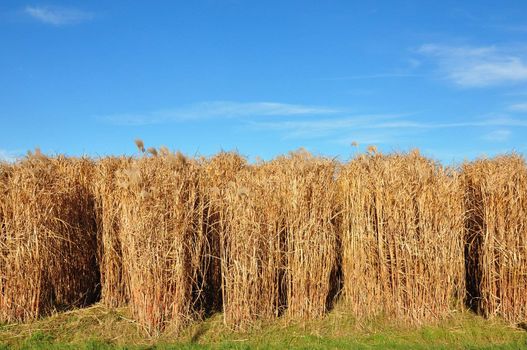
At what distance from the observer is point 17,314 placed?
864cm

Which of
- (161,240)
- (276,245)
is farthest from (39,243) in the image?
(276,245)

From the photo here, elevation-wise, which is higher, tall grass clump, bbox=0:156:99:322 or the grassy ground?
tall grass clump, bbox=0:156:99:322

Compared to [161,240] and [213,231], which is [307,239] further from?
[161,240]

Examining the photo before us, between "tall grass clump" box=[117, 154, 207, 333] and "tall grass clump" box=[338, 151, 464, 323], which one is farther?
"tall grass clump" box=[338, 151, 464, 323]

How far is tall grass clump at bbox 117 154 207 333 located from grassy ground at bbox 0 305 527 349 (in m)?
0.35

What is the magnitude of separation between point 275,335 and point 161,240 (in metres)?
2.27

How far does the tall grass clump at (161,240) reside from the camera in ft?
25.3

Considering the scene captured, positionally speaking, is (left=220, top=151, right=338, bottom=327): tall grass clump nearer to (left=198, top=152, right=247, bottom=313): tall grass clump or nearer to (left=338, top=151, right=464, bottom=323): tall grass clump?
(left=198, top=152, right=247, bottom=313): tall grass clump

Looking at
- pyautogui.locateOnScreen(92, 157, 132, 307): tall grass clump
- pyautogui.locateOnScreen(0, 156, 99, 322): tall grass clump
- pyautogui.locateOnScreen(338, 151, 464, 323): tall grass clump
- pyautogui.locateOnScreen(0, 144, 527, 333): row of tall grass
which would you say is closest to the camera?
pyautogui.locateOnScreen(0, 144, 527, 333): row of tall grass

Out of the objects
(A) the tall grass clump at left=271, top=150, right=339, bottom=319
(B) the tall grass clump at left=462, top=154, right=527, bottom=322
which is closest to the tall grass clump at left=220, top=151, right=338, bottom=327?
(A) the tall grass clump at left=271, top=150, right=339, bottom=319

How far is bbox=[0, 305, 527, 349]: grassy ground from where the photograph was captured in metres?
7.63

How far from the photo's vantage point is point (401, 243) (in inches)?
322

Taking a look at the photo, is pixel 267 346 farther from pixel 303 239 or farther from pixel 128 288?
pixel 128 288

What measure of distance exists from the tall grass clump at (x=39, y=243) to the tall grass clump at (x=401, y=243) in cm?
495
